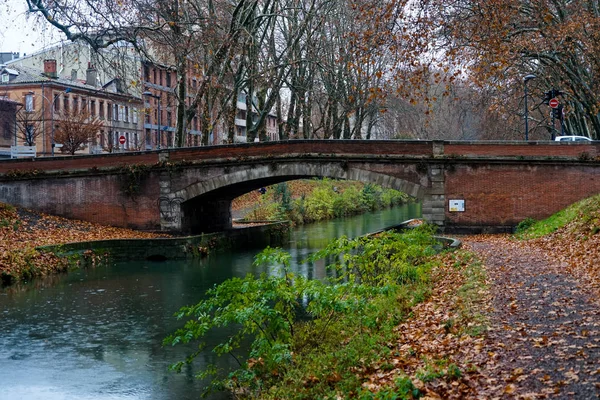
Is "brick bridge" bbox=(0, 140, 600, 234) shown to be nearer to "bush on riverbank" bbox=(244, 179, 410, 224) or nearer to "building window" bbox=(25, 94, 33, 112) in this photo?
"bush on riverbank" bbox=(244, 179, 410, 224)

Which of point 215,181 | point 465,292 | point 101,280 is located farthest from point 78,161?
point 465,292

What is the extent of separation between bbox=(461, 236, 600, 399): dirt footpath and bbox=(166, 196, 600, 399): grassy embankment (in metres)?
0.28

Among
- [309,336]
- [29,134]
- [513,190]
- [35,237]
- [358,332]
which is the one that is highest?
[29,134]

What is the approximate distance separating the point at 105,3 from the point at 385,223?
1006 inches

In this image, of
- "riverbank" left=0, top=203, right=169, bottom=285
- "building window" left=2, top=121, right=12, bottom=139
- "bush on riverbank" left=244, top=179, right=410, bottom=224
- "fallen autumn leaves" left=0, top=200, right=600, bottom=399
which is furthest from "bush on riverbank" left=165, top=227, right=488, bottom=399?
"building window" left=2, top=121, right=12, bottom=139

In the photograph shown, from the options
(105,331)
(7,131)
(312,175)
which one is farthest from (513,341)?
(7,131)

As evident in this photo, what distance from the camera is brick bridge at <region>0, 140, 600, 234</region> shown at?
29.0 m

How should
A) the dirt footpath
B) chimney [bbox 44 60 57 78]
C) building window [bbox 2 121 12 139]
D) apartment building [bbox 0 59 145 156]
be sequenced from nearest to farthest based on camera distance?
the dirt footpath → apartment building [bbox 0 59 145 156] → chimney [bbox 44 60 57 78] → building window [bbox 2 121 12 139]

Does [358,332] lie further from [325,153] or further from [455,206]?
[325,153]

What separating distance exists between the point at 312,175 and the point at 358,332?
20.0 meters

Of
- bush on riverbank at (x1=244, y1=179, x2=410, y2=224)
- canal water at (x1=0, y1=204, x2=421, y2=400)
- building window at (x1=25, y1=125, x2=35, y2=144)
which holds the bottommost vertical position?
canal water at (x1=0, y1=204, x2=421, y2=400)

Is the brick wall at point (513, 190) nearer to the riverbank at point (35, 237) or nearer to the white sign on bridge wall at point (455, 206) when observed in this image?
the white sign on bridge wall at point (455, 206)

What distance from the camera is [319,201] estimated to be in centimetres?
4775

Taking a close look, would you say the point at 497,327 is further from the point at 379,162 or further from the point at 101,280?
the point at 379,162
